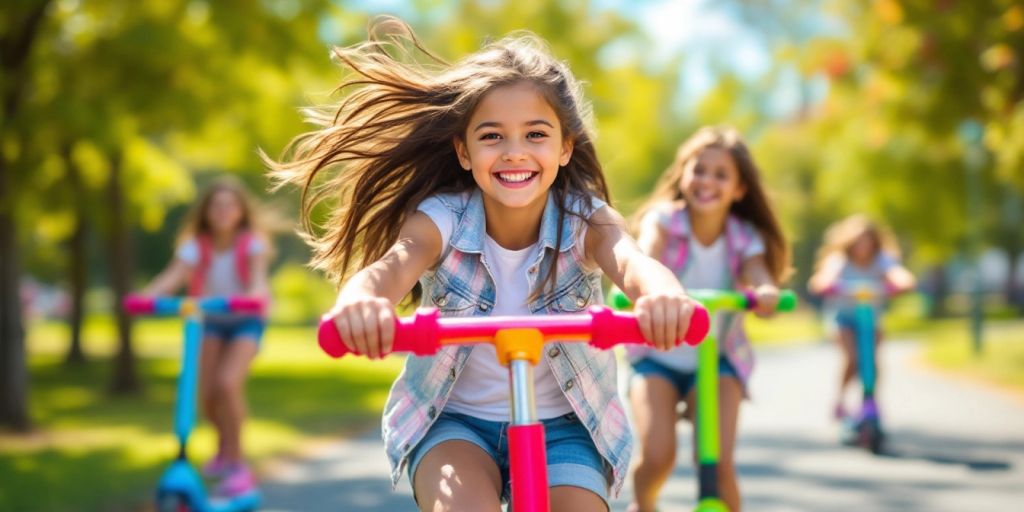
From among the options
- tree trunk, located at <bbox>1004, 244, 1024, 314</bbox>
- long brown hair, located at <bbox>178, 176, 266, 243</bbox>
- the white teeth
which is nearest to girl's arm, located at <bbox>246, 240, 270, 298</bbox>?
long brown hair, located at <bbox>178, 176, 266, 243</bbox>

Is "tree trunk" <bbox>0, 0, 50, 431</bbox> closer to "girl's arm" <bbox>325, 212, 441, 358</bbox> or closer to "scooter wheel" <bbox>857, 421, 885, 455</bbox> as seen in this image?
"scooter wheel" <bbox>857, 421, 885, 455</bbox>

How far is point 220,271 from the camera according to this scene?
27.8 ft

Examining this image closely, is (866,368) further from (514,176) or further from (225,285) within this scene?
(514,176)

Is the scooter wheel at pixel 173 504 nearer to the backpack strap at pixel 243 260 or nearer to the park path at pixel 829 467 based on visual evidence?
the park path at pixel 829 467

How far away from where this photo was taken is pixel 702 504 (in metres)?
4.45

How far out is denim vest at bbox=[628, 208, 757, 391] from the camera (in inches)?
221

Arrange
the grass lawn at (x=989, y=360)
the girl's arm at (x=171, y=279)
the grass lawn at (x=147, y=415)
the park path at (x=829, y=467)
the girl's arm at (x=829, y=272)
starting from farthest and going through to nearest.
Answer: the grass lawn at (x=989, y=360) < the girl's arm at (x=829, y=272) < the grass lawn at (x=147, y=415) < the girl's arm at (x=171, y=279) < the park path at (x=829, y=467)

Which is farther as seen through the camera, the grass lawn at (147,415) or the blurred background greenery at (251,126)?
the blurred background greenery at (251,126)

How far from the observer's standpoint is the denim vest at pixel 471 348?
3430 mm

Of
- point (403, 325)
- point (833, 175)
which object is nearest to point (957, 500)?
point (403, 325)

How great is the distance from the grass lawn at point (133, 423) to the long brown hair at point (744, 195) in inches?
157

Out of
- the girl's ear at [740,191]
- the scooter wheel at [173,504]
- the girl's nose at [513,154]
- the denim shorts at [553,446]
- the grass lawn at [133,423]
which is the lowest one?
the grass lawn at [133,423]

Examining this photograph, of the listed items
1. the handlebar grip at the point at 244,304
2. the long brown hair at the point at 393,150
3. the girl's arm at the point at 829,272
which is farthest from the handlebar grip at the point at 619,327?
the girl's arm at the point at 829,272

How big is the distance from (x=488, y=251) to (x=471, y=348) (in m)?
0.30
